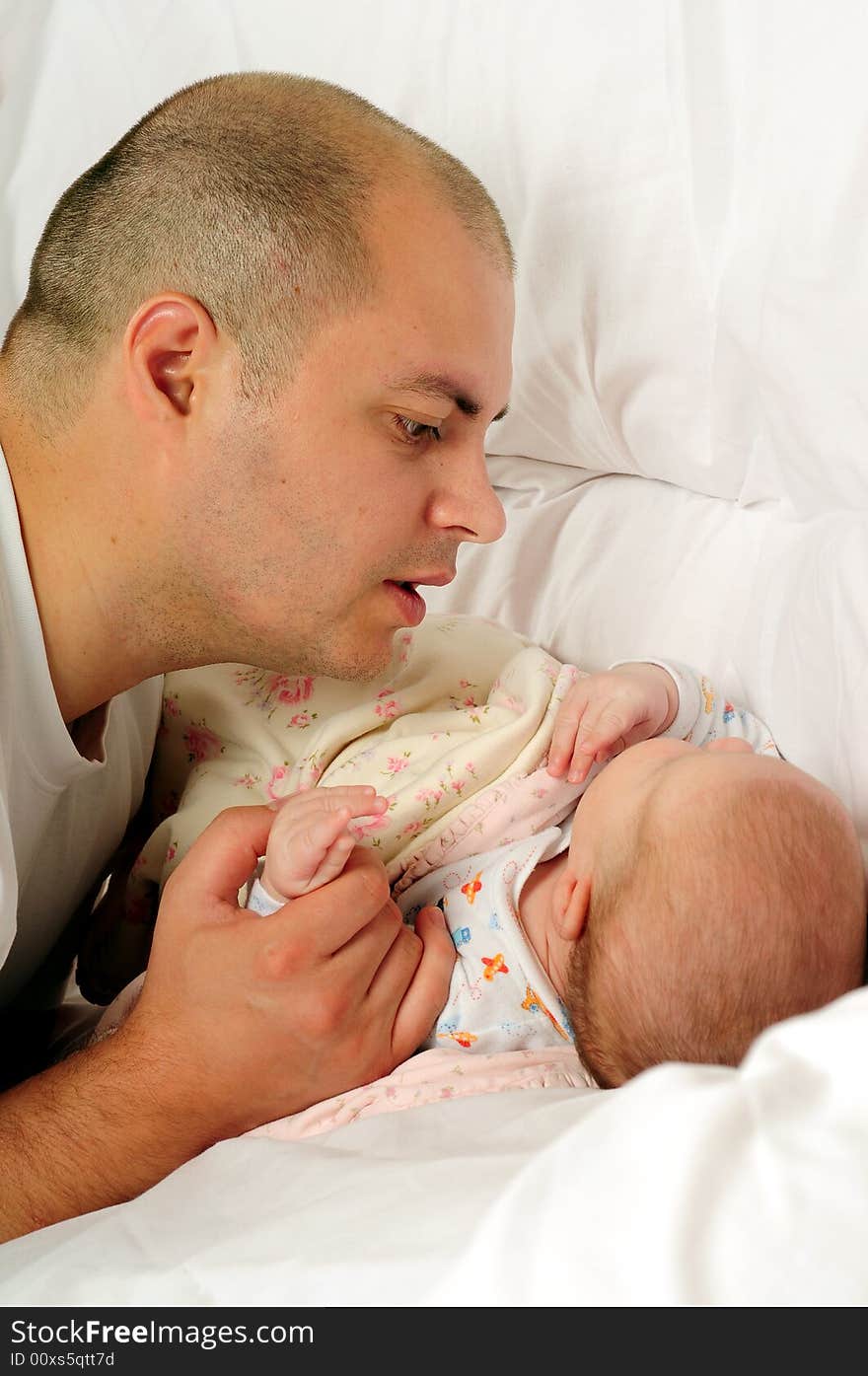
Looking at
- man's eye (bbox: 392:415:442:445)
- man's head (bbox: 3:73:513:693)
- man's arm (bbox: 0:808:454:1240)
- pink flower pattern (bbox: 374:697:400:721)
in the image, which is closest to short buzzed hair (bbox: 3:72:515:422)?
man's head (bbox: 3:73:513:693)

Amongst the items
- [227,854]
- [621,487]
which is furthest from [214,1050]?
[621,487]

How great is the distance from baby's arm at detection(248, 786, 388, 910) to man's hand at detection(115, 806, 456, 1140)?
2 cm

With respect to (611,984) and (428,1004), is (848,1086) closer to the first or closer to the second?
(611,984)

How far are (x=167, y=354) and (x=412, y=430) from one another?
0.25 metres

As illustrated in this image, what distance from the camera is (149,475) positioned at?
1228 mm

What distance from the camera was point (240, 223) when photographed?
3.92ft

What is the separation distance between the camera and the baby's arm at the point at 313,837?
3.56ft

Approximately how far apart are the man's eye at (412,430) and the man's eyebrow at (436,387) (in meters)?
0.03

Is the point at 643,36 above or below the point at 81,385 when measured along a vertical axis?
above

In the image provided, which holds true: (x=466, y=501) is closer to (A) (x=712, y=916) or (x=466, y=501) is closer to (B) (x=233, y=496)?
(B) (x=233, y=496)

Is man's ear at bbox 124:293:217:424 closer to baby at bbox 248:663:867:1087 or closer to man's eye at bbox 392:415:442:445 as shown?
man's eye at bbox 392:415:442:445

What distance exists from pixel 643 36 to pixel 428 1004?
41.3 inches

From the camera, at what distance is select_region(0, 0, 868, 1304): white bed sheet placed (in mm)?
566

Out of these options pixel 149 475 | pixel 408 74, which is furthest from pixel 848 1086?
pixel 408 74
